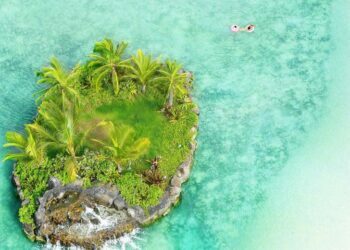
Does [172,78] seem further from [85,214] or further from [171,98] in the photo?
[85,214]

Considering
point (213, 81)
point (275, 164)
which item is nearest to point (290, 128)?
point (275, 164)

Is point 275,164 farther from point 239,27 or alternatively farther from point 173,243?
point 239,27

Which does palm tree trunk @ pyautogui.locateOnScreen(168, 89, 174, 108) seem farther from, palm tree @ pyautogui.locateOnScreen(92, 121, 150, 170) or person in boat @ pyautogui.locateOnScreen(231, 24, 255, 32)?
person in boat @ pyautogui.locateOnScreen(231, 24, 255, 32)

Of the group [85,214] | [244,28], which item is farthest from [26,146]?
[244,28]

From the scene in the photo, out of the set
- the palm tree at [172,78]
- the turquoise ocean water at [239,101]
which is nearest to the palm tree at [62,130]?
the turquoise ocean water at [239,101]

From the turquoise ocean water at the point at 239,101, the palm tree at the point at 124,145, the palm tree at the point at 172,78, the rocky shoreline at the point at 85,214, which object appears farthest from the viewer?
the palm tree at the point at 172,78

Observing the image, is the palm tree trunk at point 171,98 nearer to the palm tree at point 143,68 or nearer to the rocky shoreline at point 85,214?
the palm tree at point 143,68

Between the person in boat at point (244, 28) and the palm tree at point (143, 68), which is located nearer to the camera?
the palm tree at point (143, 68)
